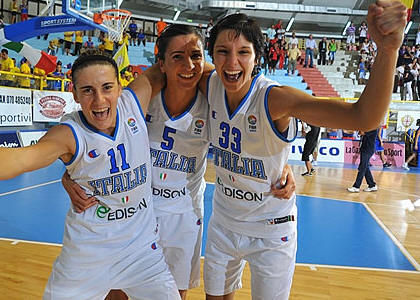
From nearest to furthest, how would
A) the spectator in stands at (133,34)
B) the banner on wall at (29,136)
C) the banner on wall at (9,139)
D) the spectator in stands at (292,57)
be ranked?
the banner on wall at (9,139), the banner on wall at (29,136), the spectator in stands at (292,57), the spectator in stands at (133,34)

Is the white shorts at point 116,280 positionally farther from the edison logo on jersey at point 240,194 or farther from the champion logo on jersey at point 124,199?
the edison logo on jersey at point 240,194

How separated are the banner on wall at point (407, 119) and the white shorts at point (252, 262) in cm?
1330

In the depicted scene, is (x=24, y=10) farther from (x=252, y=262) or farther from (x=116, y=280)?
(x=252, y=262)

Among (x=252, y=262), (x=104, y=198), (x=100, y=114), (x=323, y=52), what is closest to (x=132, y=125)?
(x=100, y=114)

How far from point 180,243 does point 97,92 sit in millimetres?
1143

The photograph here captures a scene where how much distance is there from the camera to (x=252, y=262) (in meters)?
2.17

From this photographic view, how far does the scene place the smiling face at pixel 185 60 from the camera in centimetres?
234

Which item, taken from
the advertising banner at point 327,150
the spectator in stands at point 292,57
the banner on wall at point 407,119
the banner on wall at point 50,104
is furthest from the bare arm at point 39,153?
the spectator in stands at point 292,57

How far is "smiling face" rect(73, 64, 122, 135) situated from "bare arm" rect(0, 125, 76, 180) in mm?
161

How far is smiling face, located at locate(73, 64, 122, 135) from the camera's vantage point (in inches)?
79.8

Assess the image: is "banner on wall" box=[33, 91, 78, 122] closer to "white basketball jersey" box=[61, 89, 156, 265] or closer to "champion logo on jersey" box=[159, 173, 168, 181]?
"champion logo on jersey" box=[159, 173, 168, 181]

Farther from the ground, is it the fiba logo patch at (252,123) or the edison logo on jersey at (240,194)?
the fiba logo patch at (252,123)

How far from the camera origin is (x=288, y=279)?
2133 mm

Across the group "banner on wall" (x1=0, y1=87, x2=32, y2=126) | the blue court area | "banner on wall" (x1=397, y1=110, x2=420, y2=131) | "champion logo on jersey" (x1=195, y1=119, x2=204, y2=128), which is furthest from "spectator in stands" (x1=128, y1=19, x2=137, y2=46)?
"champion logo on jersey" (x1=195, y1=119, x2=204, y2=128)
